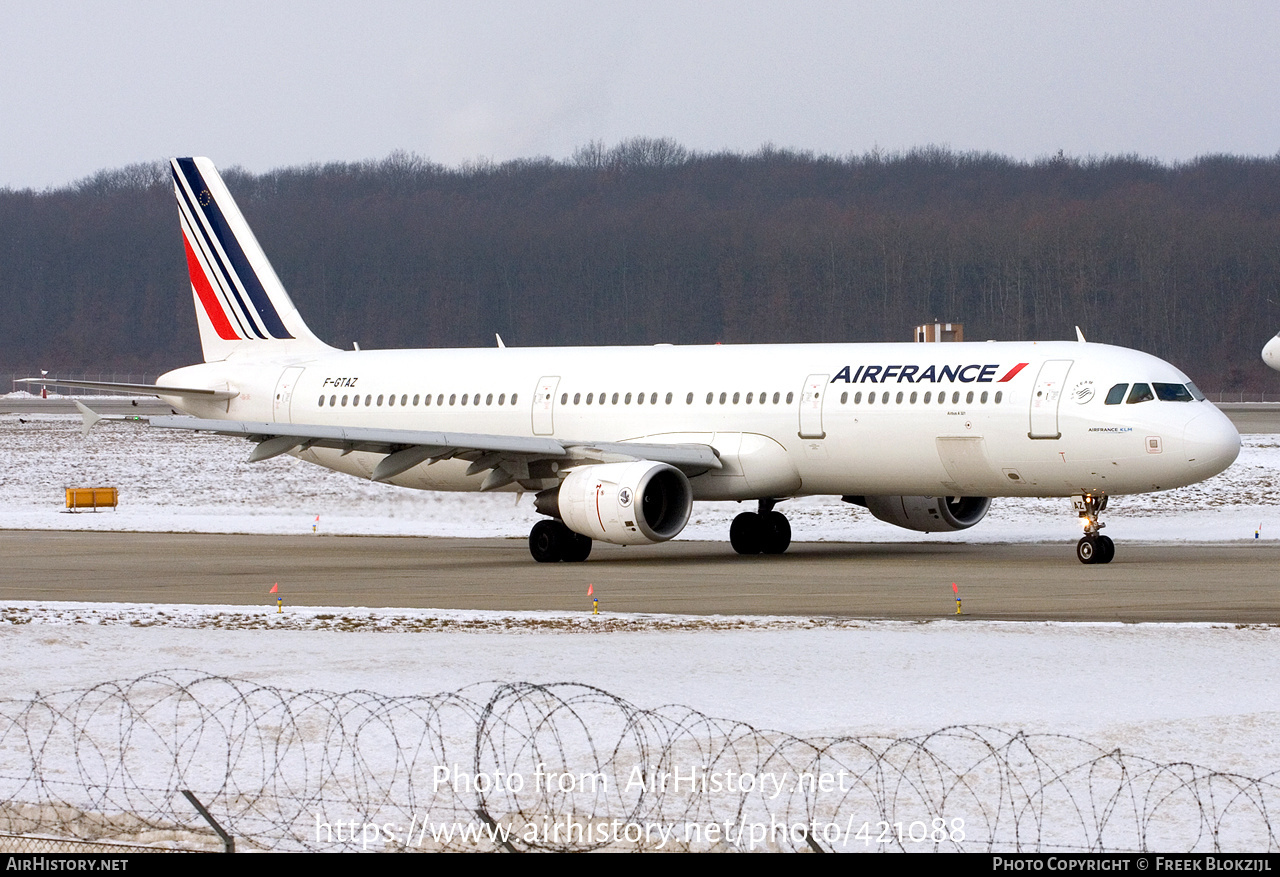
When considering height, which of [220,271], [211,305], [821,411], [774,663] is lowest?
[774,663]

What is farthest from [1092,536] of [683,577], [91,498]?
[91,498]

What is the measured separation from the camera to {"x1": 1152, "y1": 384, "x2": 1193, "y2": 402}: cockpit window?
25469 millimetres

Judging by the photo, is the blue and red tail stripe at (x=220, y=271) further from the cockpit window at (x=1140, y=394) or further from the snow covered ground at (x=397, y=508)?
the cockpit window at (x=1140, y=394)

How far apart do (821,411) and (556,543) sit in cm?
473

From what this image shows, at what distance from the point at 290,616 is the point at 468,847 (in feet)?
34.4

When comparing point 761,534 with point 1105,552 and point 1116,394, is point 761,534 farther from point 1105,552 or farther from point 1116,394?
point 1116,394

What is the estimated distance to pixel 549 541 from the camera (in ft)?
91.8

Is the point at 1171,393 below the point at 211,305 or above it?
below

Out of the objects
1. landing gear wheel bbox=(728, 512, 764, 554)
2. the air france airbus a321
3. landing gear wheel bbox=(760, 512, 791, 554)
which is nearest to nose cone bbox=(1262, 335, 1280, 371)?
the air france airbus a321

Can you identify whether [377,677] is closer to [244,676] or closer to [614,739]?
[244,676]

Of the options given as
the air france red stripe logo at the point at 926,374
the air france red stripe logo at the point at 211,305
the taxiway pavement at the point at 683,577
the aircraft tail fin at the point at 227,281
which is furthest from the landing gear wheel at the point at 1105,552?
the air france red stripe logo at the point at 211,305

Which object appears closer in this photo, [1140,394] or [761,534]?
[1140,394]

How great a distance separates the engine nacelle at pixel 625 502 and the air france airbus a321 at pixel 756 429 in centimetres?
3

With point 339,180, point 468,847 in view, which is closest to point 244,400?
point 468,847
